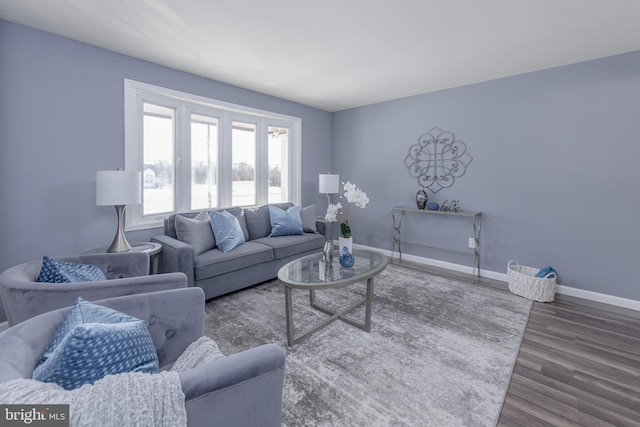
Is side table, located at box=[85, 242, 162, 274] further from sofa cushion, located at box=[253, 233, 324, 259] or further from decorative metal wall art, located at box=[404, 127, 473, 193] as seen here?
decorative metal wall art, located at box=[404, 127, 473, 193]

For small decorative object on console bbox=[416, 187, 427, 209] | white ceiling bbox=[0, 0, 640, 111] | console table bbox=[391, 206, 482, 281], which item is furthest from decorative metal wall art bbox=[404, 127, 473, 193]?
white ceiling bbox=[0, 0, 640, 111]

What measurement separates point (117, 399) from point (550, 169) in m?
4.14

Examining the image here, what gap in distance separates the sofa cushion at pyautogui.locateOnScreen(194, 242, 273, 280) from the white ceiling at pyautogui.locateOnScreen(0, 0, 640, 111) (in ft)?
6.62

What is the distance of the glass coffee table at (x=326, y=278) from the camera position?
2.16 m

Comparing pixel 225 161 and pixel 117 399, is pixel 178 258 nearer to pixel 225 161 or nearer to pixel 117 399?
pixel 225 161

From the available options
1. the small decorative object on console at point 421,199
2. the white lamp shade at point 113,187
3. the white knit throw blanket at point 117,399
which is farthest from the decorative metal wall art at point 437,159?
the white knit throw blanket at point 117,399

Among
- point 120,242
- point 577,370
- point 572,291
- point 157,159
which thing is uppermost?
point 157,159

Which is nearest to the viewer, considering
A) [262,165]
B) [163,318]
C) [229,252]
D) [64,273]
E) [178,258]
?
[163,318]

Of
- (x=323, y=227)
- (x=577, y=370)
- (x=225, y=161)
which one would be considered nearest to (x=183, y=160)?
(x=225, y=161)

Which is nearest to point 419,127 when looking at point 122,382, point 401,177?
point 401,177

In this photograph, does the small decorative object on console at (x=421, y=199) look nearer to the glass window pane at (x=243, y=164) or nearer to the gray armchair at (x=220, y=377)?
the glass window pane at (x=243, y=164)

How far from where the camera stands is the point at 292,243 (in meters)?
3.63

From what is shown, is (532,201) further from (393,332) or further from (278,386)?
(278,386)

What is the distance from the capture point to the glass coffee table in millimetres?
2156
